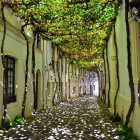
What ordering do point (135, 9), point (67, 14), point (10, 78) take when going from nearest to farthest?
point (135, 9)
point (10, 78)
point (67, 14)

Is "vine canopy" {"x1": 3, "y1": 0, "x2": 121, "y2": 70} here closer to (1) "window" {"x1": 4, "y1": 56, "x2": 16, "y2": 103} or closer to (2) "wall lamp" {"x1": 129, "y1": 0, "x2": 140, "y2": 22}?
(1) "window" {"x1": 4, "y1": 56, "x2": 16, "y2": 103}

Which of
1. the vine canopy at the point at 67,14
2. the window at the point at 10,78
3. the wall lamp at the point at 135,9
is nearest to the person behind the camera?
the wall lamp at the point at 135,9

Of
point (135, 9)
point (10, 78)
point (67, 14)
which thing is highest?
point (67, 14)

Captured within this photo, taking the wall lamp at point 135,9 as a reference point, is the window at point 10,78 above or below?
below

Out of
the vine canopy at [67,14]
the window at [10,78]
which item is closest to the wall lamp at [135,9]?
the vine canopy at [67,14]

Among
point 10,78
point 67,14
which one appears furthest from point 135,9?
point 10,78

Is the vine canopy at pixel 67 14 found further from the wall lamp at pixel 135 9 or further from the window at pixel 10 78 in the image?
the wall lamp at pixel 135 9

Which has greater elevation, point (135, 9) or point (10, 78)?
point (135, 9)

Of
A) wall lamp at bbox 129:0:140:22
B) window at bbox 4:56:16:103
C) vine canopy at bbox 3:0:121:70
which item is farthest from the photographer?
window at bbox 4:56:16:103

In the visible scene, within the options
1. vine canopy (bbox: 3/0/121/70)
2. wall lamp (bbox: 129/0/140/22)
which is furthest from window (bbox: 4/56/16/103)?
wall lamp (bbox: 129/0/140/22)

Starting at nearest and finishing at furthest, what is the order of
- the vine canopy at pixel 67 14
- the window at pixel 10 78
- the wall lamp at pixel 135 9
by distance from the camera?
the wall lamp at pixel 135 9
the vine canopy at pixel 67 14
the window at pixel 10 78

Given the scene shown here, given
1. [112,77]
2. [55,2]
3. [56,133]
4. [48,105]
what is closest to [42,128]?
[56,133]

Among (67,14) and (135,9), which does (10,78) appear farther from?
(135,9)

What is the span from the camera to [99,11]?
17781mm
